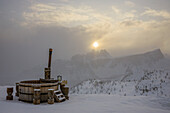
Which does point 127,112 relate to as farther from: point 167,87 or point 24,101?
point 167,87

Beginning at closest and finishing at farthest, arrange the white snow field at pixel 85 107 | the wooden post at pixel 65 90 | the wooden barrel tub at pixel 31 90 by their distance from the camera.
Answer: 1. the white snow field at pixel 85 107
2. the wooden barrel tub at pixel 31 90
3. the wooden post at pixel 65 90

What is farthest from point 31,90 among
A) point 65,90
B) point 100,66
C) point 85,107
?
point 100,66

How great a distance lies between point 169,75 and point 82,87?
10.0 m

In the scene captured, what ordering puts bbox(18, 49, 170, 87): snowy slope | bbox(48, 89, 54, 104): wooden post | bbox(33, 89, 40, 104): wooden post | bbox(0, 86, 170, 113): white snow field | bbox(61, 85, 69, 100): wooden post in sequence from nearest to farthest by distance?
bbox(0, 86, 170, 113): white snow field < bbox(33, 89, 40, 104): wooden post < bbox(48, 89, 54, 104): wooden post < bbox(61, 85, 69, 100): wooden post < bbox(18, 49, 170, 87): snowy slope

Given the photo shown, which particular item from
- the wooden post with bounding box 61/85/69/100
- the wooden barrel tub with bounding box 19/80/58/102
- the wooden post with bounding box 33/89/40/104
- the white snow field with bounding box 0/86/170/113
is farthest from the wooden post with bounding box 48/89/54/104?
the wooden post with bounding box 61/85/69/100

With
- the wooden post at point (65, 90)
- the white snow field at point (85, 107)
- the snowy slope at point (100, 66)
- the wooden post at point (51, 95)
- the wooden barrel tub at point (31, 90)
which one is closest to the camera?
the white snow field at point (85, 107)

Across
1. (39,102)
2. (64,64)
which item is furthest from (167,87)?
(64,64)

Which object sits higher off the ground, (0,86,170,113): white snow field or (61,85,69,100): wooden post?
(61,85,69,100): wooden post

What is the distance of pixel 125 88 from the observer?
14.2 metres

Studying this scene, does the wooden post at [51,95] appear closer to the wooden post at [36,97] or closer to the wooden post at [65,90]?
the wooden post at [36,97]

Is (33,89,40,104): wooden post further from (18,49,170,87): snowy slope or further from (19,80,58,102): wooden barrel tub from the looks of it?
(18,49,170,87): snowy slope

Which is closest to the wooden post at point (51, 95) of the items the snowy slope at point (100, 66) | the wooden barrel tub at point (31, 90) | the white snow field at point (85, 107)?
the white snow field at point (85, 107)

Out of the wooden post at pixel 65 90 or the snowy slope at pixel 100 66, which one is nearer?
the wooden post at pixel 65 90

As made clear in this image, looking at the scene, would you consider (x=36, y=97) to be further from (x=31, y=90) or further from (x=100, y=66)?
(x=100, y=66)
